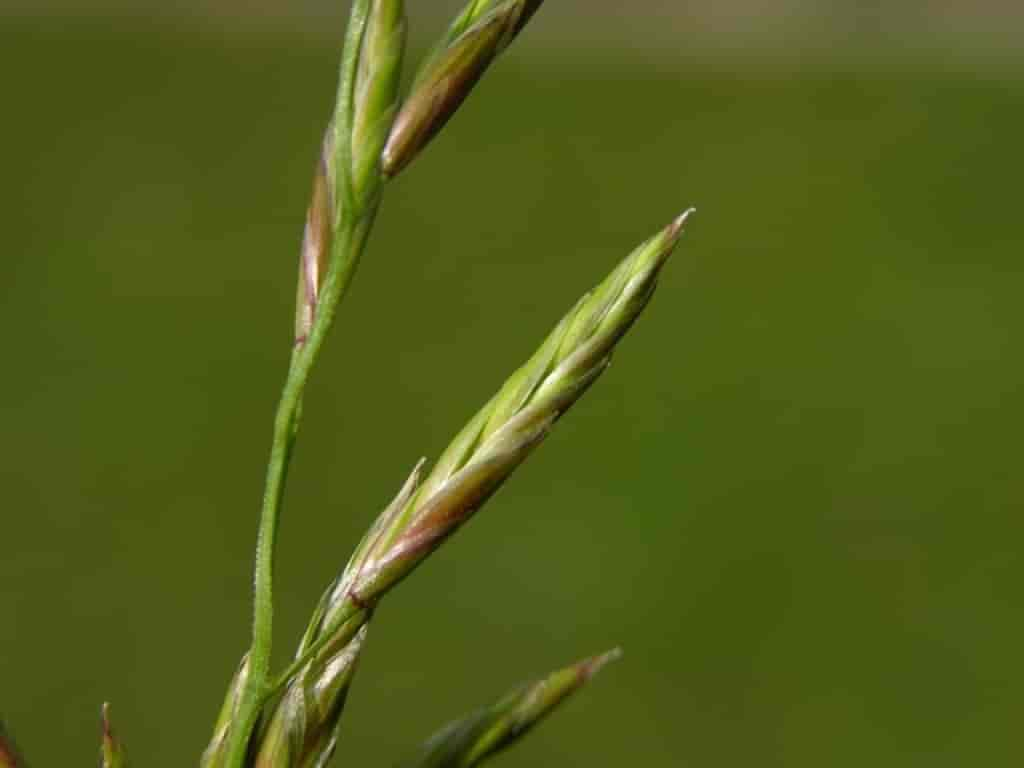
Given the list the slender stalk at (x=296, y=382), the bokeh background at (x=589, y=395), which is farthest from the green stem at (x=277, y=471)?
the bokeh background at (x=589, y=395)

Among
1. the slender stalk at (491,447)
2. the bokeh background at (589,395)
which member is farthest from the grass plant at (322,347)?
the bokeh background at (589,395)

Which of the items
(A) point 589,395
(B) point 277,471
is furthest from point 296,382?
(A) point 589,395

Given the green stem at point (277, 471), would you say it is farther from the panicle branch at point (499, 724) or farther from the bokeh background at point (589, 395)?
the bokeh background at point (589, 395)

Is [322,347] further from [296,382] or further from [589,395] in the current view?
[589,395]

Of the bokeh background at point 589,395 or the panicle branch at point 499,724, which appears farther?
the bokeh background at point 589,395

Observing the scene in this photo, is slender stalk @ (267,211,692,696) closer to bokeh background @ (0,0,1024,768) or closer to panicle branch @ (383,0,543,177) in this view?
panicle branch @ (383,0,543,177)

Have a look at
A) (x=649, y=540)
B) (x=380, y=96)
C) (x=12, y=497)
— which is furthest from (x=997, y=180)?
(x=380, y=96)

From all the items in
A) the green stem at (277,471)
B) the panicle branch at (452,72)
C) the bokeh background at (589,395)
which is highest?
the bokeh background at (589,395)

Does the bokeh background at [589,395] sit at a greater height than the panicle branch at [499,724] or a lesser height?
greater

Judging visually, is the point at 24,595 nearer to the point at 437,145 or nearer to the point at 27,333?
the point at 27,333
